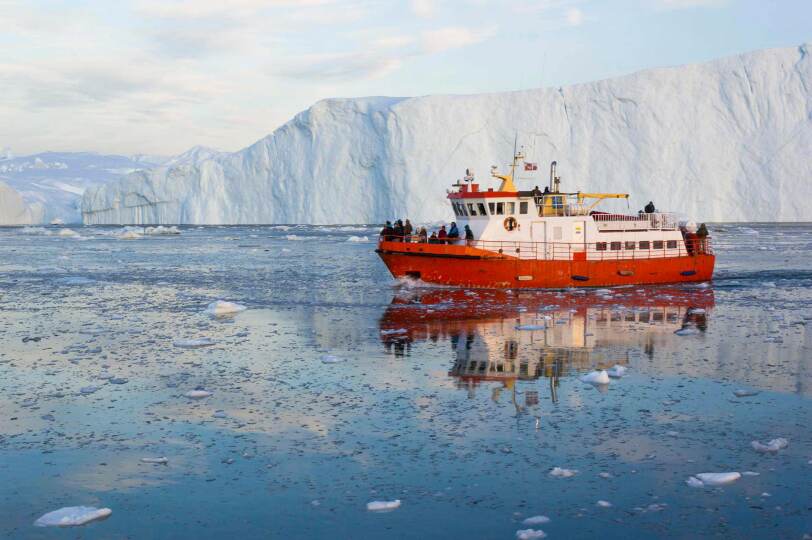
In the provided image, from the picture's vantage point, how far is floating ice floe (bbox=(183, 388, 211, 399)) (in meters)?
8.00

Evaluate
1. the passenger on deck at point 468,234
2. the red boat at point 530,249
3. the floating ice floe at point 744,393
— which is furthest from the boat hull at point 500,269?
the floating ice floe at point 744,393

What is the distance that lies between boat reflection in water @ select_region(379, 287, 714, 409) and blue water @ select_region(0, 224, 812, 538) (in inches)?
2.5

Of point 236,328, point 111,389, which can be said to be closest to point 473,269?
point 236,328

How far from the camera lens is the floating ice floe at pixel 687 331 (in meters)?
11.9

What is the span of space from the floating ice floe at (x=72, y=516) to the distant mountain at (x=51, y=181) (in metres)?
67.7

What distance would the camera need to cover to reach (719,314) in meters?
14.1

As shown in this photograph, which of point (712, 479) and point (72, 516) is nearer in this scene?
point (72, 516)

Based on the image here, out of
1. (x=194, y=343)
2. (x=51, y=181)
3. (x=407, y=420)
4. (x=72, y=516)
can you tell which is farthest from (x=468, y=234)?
(x=51, y=181)

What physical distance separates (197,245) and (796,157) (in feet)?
119

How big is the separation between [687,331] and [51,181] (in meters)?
115

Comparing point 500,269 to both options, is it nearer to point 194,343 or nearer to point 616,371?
point 194,343

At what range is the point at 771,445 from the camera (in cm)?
642

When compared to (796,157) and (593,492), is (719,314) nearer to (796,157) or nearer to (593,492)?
(593,492)

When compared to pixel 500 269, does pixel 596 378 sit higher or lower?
lower
